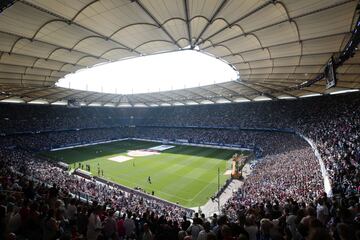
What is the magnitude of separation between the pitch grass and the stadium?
11.1 inches

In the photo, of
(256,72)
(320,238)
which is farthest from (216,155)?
(320,238)

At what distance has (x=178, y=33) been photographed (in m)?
17.9

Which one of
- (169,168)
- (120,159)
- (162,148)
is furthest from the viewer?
(162,148)

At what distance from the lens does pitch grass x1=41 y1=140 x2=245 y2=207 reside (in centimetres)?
2904

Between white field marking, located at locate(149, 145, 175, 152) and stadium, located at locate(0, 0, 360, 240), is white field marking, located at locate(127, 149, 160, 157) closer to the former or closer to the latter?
stadium, located at locate(0, 0, 360, 240)

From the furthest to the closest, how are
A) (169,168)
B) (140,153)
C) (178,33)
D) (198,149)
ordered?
(198,149) → (140,153) → (169,168) → (178,33)

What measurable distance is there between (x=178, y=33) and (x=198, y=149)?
1495 inches

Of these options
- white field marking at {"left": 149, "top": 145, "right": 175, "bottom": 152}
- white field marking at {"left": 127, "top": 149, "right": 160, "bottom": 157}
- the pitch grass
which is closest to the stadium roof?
the pitch grass

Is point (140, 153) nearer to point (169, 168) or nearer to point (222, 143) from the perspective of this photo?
point (169, 168)

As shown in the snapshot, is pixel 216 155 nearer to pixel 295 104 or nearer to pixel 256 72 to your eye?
pixel 295 104

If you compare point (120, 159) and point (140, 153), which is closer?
point (120, 159)

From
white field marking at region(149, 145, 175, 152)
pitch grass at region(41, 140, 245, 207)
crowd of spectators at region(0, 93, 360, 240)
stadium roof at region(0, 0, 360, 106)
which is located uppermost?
stadium roof at region(0, 0, 360, 106)

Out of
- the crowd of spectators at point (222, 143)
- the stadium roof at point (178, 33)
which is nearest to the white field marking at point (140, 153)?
the crowd of spectators at point (222, 143)

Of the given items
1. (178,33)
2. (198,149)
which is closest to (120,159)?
(198,149)
